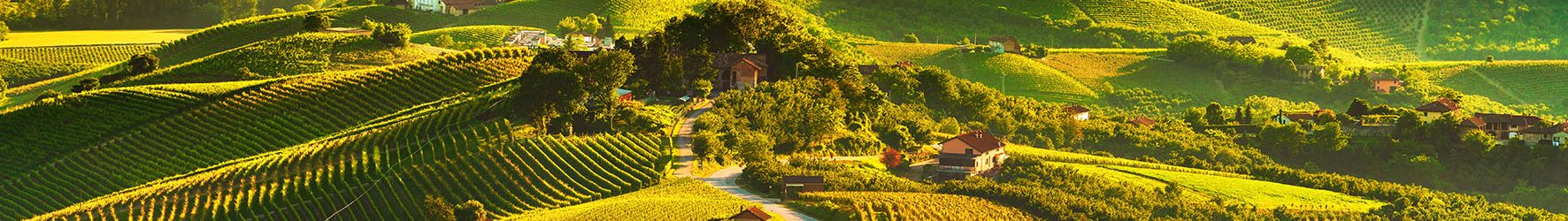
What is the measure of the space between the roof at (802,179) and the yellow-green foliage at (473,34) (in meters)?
34.4

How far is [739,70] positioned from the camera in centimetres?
7438

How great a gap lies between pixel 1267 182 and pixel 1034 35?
40.7 metres

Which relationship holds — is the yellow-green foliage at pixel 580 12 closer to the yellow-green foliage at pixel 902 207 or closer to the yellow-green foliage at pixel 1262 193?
the yellow-green foliage at pixel 1262 193

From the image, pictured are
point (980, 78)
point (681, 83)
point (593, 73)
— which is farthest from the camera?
point (980, 78)

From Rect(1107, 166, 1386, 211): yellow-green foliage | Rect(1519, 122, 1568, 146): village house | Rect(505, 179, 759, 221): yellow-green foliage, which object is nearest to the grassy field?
Rect(1107, 166, 1386, 211): yellow-green foliage

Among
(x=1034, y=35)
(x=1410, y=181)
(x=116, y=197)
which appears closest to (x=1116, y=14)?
(x=1034, y=35)

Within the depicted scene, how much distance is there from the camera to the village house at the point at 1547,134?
276ft

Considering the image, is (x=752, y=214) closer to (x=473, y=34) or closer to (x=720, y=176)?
(x=720, y=176)

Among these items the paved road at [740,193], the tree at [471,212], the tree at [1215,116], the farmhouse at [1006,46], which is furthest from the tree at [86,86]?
the farmhouse at [1006,46]

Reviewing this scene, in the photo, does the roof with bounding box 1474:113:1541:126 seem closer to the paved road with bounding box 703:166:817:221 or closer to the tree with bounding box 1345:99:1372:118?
the tree with bounding box 1345:99:1372:118

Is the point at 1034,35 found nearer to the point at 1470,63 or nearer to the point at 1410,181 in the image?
the point at 1470,63

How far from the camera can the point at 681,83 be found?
73.1 meters

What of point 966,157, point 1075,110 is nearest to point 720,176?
point 966,157

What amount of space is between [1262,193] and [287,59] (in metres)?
31.2
